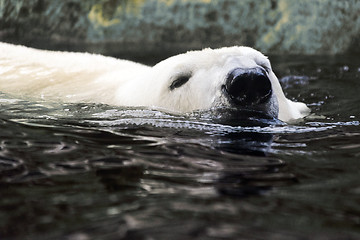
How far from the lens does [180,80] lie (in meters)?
3.25

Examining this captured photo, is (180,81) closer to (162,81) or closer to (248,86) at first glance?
(162,81)

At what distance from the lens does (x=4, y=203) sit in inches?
59.9

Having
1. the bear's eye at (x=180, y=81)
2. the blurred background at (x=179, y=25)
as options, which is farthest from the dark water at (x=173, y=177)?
the blurred background at (x=179, y=25)

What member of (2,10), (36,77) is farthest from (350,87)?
(2,10)

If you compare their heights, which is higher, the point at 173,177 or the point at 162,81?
the point at 162,81

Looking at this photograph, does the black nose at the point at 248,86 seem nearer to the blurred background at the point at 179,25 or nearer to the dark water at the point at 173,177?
the dark water at the point at 173,177

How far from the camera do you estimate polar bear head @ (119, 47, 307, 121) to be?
2.84 m

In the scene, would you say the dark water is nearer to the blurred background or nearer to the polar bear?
the polar bear

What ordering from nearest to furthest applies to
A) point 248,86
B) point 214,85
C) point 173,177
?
1. point 173,177
2. point 248,86
3. point 214,85

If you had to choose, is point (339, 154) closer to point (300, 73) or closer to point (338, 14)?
point (300, 73)

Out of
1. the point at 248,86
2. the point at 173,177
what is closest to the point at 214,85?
the point at 248,86

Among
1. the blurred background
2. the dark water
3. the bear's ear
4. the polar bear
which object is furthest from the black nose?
the blurred background

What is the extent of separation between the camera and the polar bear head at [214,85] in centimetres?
284

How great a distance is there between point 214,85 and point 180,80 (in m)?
0.33
